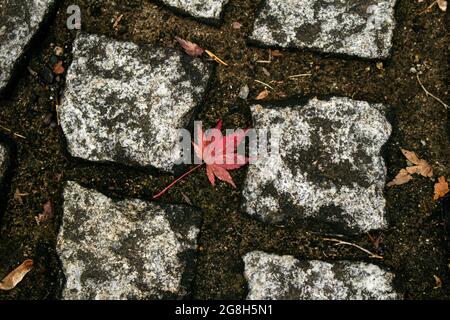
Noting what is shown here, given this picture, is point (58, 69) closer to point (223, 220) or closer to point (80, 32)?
point (80, 32)

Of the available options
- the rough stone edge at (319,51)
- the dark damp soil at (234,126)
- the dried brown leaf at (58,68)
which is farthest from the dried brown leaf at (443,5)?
the dried brown leaf at (58,68)

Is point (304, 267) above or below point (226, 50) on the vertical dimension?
below

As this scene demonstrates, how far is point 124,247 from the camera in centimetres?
251

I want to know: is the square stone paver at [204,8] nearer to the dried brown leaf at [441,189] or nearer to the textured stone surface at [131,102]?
the textured stone surface at [131,102]

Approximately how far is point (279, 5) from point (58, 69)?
1.16m

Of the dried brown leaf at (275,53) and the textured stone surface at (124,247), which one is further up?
the dried brown leaf at (275,53)

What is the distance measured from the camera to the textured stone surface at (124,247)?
8.14ft

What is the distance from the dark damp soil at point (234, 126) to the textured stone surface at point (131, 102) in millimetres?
92

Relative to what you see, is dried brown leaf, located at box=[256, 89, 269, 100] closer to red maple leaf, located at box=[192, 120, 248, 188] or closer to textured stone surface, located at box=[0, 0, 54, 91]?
red maple leaf, located at box=[192, 120, 248, 188]

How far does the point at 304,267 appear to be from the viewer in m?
2.49

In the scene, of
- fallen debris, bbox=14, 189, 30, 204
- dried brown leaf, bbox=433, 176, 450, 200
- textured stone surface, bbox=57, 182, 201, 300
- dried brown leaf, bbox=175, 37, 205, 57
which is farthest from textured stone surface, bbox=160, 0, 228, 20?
dried brown leaf, bbox=433, 176, 450, 200

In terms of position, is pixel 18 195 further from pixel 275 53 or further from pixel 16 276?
pixel 275 53

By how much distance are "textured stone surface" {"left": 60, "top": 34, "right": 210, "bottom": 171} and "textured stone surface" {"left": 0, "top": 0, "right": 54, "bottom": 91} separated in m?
0.29
